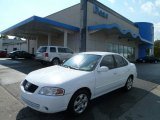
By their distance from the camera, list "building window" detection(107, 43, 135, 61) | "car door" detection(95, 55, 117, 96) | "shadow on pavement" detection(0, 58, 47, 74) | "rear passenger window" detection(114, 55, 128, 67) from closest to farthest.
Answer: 1. "car door" detection(95, 55, 117, 96)
2. "rear passenger window" detection(114, 55, 128, 67)
3. "shadow on pavement" detection(0, 58, 47, 74)
4. "building window" detection(107, 43, 135, 61)

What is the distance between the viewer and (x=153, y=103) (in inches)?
256

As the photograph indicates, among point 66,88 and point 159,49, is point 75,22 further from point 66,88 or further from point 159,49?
point 159,49

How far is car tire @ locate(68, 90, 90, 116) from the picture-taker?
15.9ft

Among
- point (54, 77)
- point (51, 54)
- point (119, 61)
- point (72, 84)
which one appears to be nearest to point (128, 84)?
point (119, 61)

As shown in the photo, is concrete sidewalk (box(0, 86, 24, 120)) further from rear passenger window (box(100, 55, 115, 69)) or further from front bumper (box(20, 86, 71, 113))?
rear passenger window (box(100, 55, 115, 69))

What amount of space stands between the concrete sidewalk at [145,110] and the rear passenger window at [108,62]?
1507 mm

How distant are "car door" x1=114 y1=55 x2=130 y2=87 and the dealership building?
11.6 metres

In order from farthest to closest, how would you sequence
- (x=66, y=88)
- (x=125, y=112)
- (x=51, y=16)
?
1. (x=51, y=16)
2. (x=125, y=112)
3. (x=66, y=88)

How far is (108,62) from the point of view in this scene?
658 cm

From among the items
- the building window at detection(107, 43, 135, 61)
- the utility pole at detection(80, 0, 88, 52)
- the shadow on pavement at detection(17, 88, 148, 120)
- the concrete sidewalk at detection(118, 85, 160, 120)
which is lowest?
the concrete sidewalk at detection(118, 85, 160, 120)

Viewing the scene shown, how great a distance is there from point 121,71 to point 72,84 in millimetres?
2908

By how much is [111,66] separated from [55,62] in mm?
9904

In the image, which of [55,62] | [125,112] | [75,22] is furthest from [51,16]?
[125,112]

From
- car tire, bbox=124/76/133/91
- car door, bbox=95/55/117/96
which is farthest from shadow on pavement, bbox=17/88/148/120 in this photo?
car door, bbox=95/55/117/96
